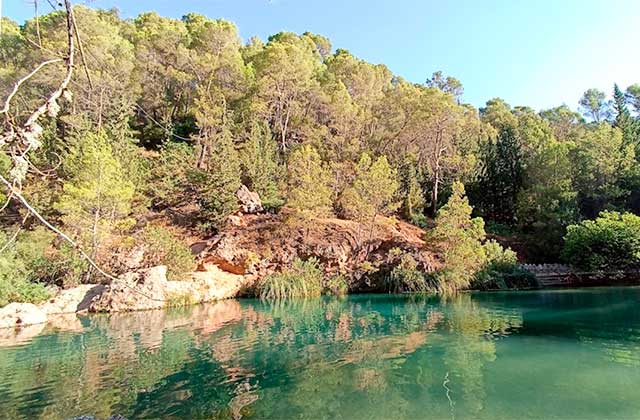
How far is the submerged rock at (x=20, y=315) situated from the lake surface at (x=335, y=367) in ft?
3.65

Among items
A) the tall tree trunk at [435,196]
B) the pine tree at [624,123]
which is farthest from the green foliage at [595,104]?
the tall tree trunk at [435,196]

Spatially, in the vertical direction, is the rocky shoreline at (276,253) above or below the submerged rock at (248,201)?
below

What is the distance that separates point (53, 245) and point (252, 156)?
12359mm

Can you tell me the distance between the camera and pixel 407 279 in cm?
2038

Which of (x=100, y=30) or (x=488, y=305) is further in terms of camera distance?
(x=100, y=30)

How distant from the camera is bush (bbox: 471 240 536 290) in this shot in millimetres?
21094

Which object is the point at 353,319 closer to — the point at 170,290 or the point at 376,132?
the point at 170,290

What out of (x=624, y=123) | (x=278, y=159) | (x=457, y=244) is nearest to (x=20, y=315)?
(x=457, y=244)

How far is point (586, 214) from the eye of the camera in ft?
94.7

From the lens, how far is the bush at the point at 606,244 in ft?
71.1

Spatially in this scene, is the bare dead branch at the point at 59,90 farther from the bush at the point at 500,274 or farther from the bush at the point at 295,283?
the bush at the point at 500,274

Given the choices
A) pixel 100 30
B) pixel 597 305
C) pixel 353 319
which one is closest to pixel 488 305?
pixel 597 305

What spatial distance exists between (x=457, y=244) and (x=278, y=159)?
13.4 m

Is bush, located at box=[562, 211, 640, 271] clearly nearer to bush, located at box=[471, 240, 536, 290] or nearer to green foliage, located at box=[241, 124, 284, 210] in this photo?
bush, located at box=[471, 240, 536, 290]
